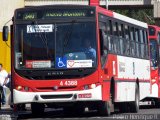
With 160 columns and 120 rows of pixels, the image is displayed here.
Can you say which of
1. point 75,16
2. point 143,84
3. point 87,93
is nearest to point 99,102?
point 87,93

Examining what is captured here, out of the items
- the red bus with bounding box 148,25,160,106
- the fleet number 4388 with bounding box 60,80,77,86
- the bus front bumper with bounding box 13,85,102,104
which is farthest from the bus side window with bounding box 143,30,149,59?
the fleet number 4388 with bounding box 60,80,77,86

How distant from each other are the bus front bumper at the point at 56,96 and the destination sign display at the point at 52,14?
7.02 feet

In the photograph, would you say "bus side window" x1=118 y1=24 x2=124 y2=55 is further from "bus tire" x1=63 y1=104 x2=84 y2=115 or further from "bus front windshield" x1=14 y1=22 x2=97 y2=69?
"bus front windshield" x1=14 y1=22 x2=97 y2=69

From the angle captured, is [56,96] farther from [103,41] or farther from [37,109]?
[37,109]

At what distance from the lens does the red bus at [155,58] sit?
34291mm

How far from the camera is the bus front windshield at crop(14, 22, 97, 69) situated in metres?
23.9

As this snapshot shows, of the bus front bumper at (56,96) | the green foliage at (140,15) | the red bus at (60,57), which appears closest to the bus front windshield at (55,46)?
the red bus at (60,57)

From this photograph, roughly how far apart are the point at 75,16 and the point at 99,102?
100 inches

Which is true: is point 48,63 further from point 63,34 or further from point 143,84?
point 143,84

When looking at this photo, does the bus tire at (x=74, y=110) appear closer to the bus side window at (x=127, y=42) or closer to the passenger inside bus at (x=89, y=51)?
the bus side window at (x=127, y=42)

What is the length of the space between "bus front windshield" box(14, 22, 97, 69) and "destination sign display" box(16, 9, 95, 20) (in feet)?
0.83

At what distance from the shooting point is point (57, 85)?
23859 mm

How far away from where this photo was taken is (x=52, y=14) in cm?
2436

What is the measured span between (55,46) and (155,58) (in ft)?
37.6
